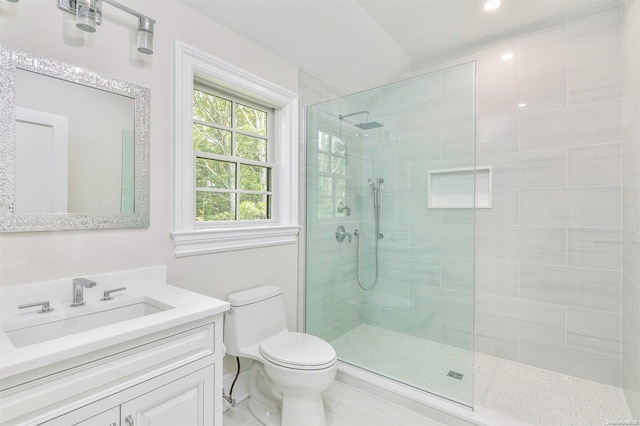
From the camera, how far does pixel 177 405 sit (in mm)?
1149

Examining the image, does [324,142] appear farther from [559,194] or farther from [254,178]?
[559,194]

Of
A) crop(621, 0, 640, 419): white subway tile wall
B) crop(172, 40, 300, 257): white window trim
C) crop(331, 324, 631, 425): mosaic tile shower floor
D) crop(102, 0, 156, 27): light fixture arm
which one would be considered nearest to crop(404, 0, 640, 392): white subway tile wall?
crop(621, 0, 640, 419): white subway tile wall

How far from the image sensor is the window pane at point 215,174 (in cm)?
194

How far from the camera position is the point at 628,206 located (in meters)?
1.88

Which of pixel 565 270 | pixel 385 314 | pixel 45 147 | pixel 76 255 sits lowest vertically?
pixel 385 314

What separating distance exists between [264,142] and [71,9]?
1.28 m

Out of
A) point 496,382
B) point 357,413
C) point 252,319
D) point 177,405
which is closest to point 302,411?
point 357,413

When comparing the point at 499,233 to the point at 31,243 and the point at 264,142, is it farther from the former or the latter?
the point at 31,243

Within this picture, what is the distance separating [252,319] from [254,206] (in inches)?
31.7

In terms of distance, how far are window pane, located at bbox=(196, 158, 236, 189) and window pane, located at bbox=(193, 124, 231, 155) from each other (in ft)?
0.24

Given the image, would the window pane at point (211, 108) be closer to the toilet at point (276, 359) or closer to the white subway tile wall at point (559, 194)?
the toilet at point (276, 359)

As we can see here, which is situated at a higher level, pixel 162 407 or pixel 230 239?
pixel 230 239

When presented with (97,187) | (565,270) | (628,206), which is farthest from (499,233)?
(97,187)

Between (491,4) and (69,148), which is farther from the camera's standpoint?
(491,4)
